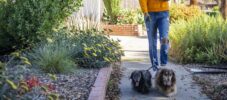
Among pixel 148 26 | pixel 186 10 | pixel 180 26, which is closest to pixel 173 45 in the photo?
pixel 180 26

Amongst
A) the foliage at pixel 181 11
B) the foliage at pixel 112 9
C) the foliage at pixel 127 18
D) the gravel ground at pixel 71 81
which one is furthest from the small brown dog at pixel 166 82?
the foliage at pixel 181 11

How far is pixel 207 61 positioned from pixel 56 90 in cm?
433

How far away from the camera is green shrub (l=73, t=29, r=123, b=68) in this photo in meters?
8.81

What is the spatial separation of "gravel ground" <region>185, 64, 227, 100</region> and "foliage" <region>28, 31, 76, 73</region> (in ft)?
7.22

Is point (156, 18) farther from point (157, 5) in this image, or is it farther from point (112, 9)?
point (112, 9)

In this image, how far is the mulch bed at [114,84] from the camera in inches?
280

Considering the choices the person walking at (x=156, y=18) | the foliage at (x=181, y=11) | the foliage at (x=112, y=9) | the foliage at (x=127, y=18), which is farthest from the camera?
the foliage at (x=181, y=11)

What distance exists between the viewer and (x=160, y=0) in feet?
28.2

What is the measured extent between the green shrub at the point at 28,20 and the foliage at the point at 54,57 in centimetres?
63

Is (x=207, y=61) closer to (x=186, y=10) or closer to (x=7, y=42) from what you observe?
(x=7, y=42)

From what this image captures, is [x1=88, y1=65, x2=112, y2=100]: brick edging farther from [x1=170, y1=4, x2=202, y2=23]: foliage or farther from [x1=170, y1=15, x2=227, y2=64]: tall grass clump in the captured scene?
[x1=170, y1=4, x2=202, y2=23]: foliage

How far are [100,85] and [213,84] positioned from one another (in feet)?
6.62

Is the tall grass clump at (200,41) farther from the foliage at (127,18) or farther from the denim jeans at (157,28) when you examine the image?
the foliage at (127,18)

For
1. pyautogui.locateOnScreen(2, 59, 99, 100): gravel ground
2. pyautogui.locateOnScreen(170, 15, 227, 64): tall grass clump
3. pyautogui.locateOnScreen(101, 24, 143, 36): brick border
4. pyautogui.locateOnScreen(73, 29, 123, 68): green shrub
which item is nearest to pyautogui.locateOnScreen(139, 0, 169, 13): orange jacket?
pyautogui.locateOnScreen(73, 29, 123, 68): green shrub
